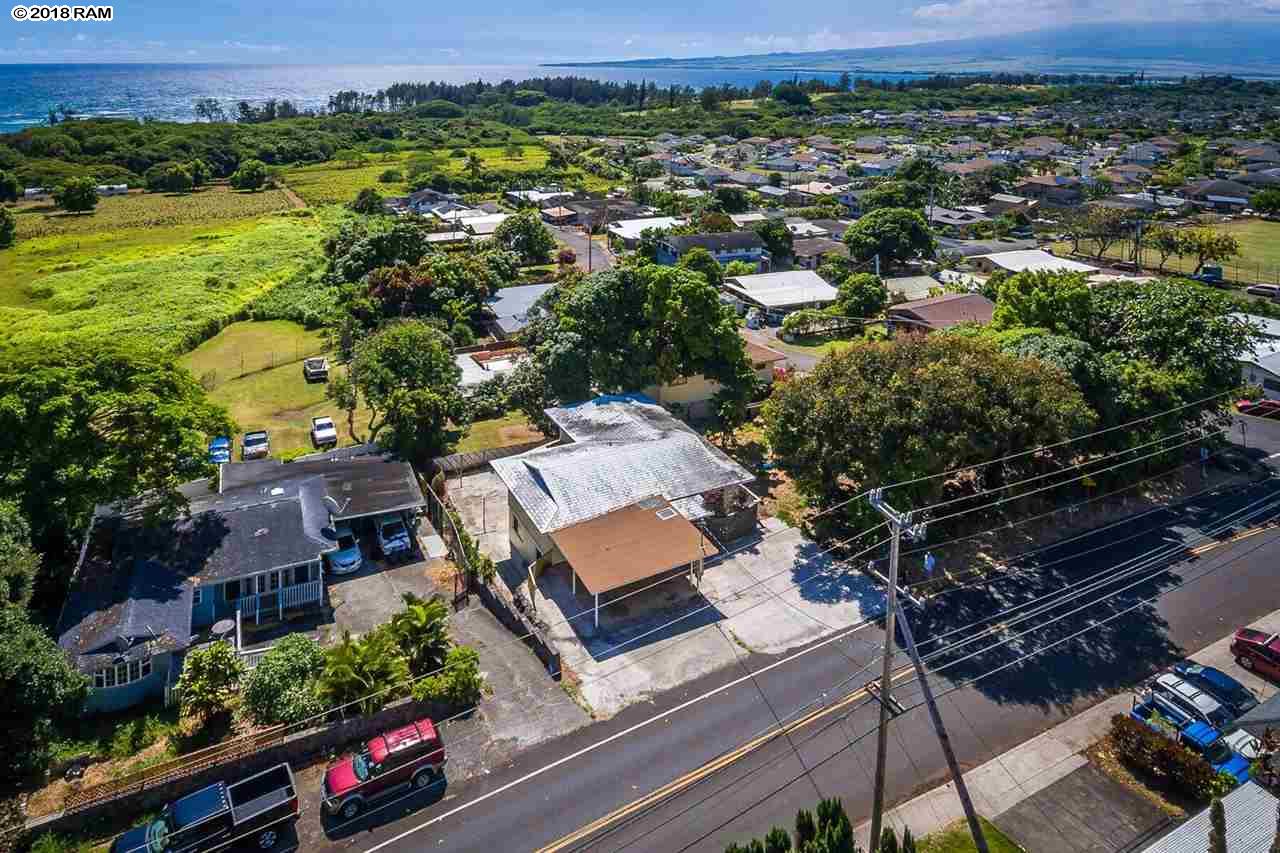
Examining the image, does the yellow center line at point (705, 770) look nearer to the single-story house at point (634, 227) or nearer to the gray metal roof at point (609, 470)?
the gray metal roof at point (609, 470)

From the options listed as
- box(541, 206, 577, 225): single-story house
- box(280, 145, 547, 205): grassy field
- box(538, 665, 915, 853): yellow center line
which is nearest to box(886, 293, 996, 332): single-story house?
box(538, 665, 915, 853): yellow center line

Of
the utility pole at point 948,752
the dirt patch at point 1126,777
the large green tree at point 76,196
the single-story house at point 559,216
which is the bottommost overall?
the dirt patch at point 1126,777

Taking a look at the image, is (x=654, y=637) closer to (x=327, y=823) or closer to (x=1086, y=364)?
(x=327, y=823)

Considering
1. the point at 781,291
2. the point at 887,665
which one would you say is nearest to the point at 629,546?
the point at 887,665

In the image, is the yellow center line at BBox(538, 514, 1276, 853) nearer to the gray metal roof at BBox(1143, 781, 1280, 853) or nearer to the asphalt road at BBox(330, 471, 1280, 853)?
the asphalt road at BBox(330, 471, 1280, 853)

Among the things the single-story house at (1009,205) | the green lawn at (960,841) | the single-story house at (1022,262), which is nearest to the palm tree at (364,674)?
the green lawn at (960,841)
